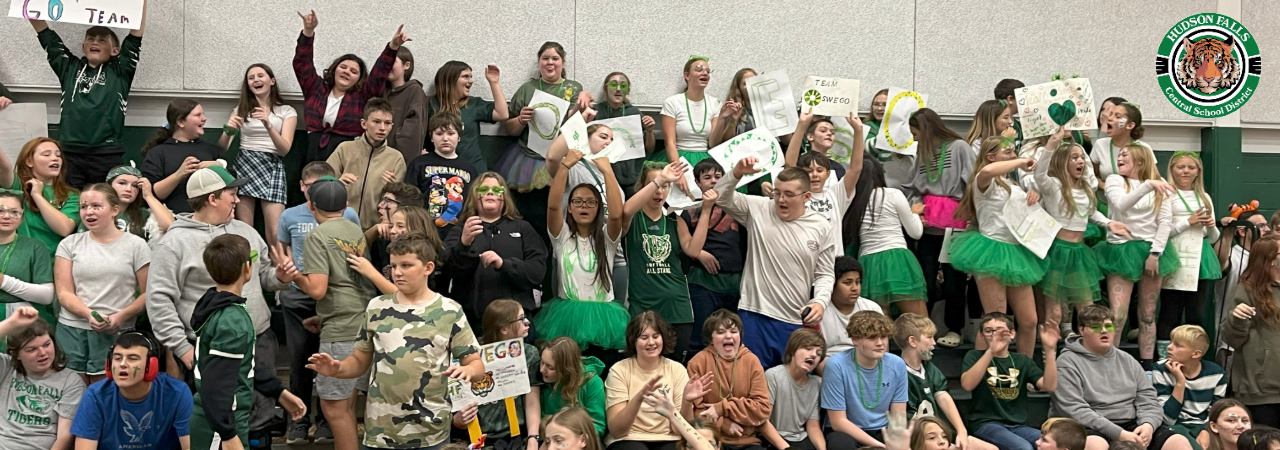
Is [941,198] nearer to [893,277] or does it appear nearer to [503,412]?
[893,277]

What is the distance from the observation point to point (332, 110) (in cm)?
732

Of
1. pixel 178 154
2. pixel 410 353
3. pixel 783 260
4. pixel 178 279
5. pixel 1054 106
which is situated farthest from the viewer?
pixel 1054 106

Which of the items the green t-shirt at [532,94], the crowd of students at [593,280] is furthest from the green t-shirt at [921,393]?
the green t-shirt at [532,94]

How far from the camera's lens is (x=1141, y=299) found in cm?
759

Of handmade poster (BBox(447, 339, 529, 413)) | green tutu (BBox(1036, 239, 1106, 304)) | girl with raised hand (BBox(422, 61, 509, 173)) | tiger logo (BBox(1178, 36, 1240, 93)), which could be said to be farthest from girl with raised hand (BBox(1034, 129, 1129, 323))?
handmade poster (BBox(447, 339, 529, 413))

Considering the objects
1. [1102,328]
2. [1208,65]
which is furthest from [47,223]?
[1208,65]

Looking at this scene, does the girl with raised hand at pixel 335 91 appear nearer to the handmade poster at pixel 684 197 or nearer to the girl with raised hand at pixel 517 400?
the handmade poster at pixel 684 197

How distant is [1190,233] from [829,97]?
2628 millimetres

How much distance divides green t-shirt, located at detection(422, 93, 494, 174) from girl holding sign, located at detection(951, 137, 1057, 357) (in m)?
3.06

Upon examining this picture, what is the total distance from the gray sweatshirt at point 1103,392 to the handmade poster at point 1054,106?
56.0 inches

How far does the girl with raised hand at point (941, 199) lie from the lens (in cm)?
749

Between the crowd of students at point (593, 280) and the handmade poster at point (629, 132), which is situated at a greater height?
the handmade poster at point (629, 132)

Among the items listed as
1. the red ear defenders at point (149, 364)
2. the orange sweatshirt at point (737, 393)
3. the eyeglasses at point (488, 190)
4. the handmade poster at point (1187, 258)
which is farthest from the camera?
the handmade poster at point (1187, 258)

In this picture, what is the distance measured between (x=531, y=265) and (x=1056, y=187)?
3.39m
